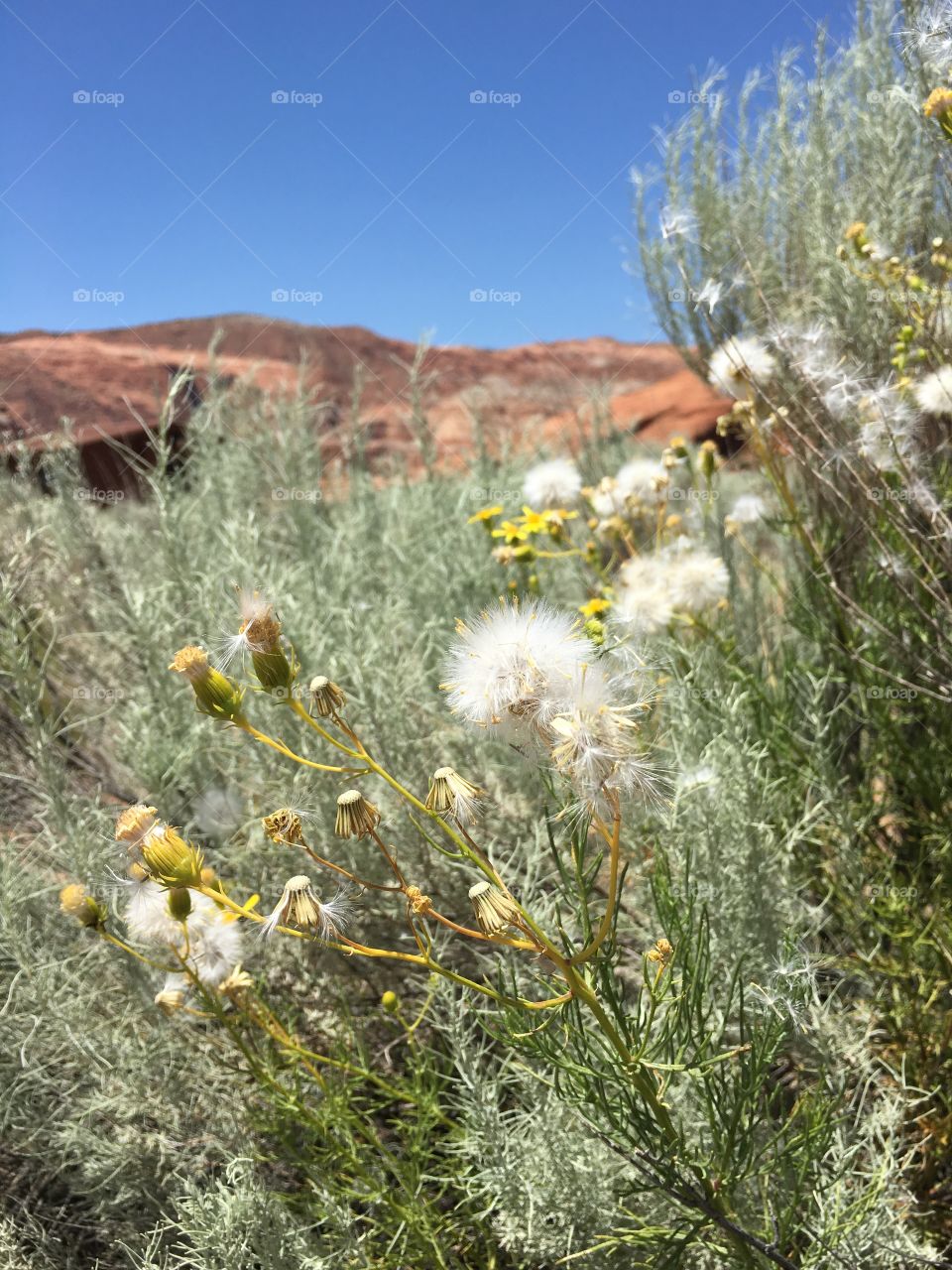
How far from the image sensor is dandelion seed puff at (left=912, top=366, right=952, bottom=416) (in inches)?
70.3

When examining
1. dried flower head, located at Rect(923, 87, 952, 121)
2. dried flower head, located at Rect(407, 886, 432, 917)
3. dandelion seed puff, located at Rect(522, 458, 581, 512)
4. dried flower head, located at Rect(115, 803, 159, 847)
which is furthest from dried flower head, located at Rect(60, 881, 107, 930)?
dandelion seed puff, located at Rect(522, 458, 581, 512)

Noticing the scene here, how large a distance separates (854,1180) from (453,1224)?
682mm

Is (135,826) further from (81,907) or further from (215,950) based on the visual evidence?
(215,950)

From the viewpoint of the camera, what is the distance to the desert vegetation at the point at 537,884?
966 mm

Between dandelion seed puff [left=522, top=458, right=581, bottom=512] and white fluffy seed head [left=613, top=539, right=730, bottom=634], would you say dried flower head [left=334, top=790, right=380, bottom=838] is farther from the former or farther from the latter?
dandelion seed puff [left=522, top=458, right=581, bottom=512]

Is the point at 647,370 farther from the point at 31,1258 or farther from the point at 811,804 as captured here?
the point at 31,1258

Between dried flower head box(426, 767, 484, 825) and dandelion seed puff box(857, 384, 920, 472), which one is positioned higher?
dandelion seed puff box(857, 384, 920, 472)

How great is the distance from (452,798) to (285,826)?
20cm

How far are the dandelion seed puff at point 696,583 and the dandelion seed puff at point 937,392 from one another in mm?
559

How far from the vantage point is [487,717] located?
90 centimetres

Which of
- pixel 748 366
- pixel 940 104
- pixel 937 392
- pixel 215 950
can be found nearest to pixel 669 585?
pixel 748 366

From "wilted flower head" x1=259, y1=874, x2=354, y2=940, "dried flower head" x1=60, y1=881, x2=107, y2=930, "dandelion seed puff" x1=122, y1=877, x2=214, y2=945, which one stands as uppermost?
"wilted flower head" x1=259, y1=874, x2=354, y2=940

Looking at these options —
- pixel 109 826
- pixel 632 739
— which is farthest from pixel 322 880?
pixel 632 739

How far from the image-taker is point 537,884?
155 centimetres
